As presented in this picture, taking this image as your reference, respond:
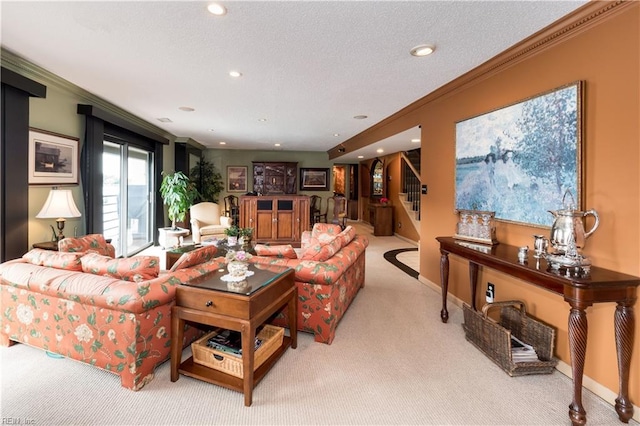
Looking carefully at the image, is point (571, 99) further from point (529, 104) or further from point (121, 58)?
point (121, 58)

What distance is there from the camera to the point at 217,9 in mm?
2006

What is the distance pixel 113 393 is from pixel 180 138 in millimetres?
6505

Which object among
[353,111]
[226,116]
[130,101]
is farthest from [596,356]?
[130,101]

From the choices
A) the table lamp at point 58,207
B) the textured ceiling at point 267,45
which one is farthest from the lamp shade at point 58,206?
the textured ceiling at point 267,45

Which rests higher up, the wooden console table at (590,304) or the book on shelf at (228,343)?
the wooden console table at (590,304)

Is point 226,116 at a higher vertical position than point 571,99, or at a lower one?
higher

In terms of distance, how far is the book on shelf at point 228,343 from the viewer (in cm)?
211

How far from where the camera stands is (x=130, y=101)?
168 inches

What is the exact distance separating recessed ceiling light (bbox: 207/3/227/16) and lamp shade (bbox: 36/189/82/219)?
250 cm

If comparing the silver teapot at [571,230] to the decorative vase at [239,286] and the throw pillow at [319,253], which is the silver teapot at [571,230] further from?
the decorative vase at [239,286]

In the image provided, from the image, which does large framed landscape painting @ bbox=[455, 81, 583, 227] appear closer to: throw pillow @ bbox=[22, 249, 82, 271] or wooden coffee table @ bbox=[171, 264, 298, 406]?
wooden coffee table @ bbox=[171, 264, 298, 406]

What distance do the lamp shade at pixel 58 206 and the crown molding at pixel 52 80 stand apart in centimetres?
123

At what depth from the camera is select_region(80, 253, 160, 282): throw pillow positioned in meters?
2.16

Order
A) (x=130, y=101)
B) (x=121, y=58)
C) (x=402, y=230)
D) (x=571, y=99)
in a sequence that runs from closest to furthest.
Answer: (x=571, y=99), (x=121, y=58), (x=130, y=101), (x=402, y=230)
